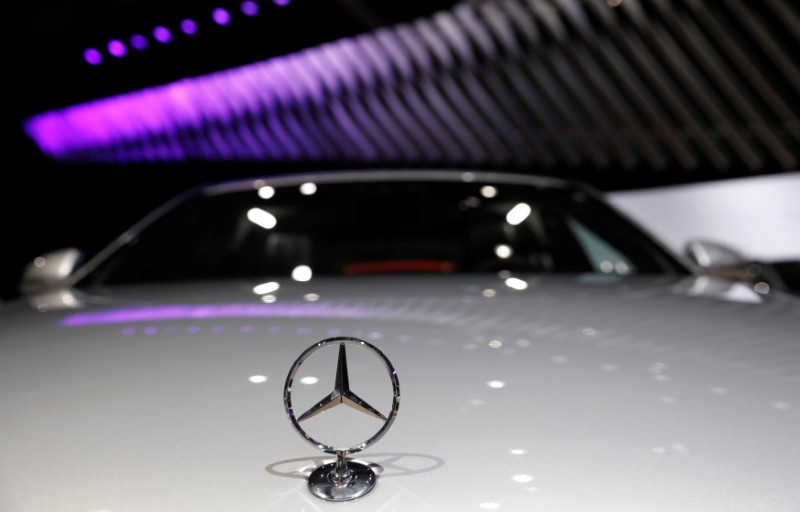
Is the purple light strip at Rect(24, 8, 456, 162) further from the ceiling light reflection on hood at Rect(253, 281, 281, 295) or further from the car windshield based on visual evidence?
the ceiling light reflection on hood at Rect(253, 281, 281, 295)

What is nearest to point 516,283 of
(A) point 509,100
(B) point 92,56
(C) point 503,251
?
(C) point 503,251

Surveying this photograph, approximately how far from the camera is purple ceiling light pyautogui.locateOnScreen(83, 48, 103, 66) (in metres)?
6.79

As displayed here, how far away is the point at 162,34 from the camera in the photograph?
669 centimetres

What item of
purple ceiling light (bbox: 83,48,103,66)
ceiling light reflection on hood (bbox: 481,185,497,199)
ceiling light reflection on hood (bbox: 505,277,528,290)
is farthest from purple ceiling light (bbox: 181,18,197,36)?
ceiling light reflection on hood (bbox: 505,277,528,290)

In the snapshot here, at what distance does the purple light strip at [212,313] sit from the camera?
1275 mm

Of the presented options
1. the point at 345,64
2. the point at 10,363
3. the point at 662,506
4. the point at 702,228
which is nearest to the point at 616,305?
the point at 662,506

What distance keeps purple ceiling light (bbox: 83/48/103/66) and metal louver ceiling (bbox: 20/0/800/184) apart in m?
1.20

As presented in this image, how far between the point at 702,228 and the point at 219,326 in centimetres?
801

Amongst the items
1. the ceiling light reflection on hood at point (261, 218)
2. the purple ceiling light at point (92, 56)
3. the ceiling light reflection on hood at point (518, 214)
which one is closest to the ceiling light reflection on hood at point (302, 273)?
the ceiling light reflection on hood at point (261, 218)

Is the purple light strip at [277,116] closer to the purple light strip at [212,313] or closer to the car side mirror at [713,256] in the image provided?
the car side mirror at [713,256]

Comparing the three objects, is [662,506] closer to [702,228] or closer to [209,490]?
[209,490]

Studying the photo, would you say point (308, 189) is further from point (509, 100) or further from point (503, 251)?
point (509, 100)

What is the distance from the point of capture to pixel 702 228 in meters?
8.35

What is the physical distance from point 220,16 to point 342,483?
6.37 metres
